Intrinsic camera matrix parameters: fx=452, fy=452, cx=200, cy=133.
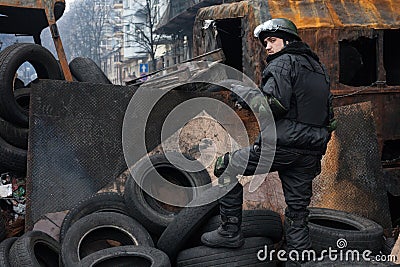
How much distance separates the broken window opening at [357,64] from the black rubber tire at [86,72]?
4189mm

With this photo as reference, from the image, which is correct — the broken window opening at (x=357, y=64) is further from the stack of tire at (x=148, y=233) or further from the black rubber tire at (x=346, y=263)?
the black rubber tire at (x=346, y=263)

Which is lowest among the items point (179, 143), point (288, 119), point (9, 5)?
point (179, 143)

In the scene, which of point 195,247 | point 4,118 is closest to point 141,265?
point 195,247

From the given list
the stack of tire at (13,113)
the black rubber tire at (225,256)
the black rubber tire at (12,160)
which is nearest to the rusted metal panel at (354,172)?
the black rubber tire at (225,256)

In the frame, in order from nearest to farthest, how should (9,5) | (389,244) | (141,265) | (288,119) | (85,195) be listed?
(288,119)
(141,265)
(389,244)
(85,195)
(9,5)

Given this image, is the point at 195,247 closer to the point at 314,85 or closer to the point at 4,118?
the point at 314,85

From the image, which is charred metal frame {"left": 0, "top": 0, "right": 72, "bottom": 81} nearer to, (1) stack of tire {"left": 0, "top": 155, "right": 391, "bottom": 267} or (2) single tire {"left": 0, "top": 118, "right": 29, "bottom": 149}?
(2) single tire {"left": 0, "top": 118, "right": 29, "bottom": 149}

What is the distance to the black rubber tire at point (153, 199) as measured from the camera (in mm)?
4359

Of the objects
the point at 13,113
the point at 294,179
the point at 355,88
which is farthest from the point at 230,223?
the point at 13,113

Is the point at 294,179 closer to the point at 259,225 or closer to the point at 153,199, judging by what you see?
the point at 259,225

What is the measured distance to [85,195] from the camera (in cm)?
514

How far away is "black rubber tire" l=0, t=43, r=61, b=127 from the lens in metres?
5.99

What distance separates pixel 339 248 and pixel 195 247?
3.90 feet

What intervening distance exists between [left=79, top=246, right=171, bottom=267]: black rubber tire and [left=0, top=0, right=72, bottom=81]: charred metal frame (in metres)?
4.95
